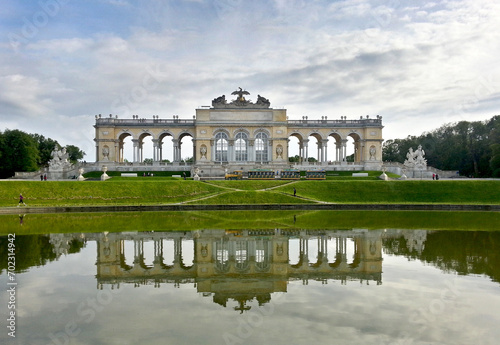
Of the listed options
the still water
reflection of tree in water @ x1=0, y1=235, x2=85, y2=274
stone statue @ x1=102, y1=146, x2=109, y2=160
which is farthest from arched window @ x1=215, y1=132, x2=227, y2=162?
the still water

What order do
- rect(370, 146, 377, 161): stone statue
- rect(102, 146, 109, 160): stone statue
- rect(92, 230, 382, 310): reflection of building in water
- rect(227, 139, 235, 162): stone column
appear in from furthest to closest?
rect(370, 146, 377, 161): stone statue
rect(227, 139, 235, 162): stone column
rect(102, 146, 109, 160): stone statue
rect(92, 230, 382, 310): reflection of building in water

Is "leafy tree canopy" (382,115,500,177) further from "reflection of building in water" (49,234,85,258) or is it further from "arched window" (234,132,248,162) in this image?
"reflection of building in water" (49,234,85,258)

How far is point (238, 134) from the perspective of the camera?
65.0m

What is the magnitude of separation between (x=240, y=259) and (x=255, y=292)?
3311mm

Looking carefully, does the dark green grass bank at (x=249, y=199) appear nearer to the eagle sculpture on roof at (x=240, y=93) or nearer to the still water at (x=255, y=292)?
the still water at (x=255, y=292)

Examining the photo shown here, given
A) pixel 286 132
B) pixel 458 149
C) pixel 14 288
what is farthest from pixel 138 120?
pixel 14 288

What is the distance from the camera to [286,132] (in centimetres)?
6488

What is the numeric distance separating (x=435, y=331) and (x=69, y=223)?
21362mm

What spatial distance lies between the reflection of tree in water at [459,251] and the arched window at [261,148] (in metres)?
47.5

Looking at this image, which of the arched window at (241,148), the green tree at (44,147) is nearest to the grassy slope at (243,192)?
the arched window at (241,148)

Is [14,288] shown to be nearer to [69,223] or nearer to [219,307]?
[219,307]

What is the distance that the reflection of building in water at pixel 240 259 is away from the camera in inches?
404

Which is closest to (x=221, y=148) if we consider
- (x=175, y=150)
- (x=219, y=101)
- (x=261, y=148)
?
(x=261, y=148)

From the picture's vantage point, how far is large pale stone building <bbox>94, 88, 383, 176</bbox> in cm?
6388
